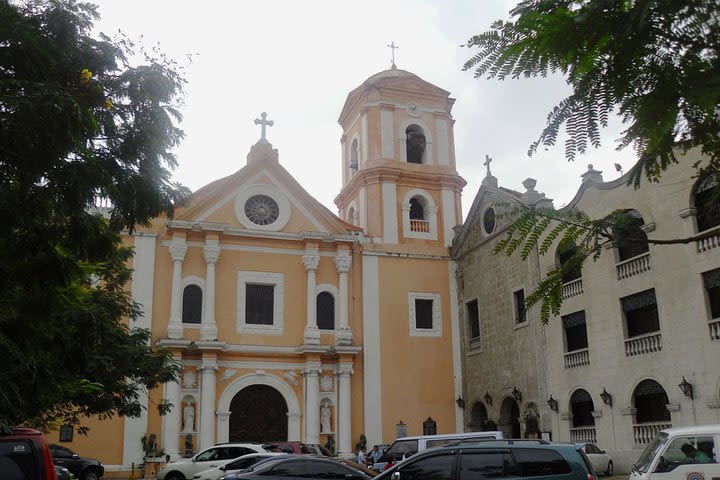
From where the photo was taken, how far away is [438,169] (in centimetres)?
3119

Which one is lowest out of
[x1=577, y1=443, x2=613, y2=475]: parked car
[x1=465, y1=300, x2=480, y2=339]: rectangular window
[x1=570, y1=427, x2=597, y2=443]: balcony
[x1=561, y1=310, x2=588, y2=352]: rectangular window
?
[x1=577, y1=443, x2=613, y2=475]: parked car

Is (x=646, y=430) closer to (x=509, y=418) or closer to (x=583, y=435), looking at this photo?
(x=583, y=435)

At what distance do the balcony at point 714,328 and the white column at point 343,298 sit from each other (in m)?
13.6

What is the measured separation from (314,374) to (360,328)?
2.64 meters

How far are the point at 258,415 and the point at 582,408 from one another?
450 inches

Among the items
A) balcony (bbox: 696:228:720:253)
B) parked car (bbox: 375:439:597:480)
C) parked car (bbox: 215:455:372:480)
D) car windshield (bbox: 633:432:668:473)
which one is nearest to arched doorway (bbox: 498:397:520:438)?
balcony (bbox: 696:228:720:253)

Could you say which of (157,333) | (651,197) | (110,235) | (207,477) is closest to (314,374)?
(157,333)

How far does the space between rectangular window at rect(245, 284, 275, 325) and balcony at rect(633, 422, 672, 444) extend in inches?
536

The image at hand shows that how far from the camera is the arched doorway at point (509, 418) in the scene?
2584 cm

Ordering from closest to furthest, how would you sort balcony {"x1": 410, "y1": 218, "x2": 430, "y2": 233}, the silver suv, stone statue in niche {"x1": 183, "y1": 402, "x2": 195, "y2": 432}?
1. the silver suv
2. stone statue in niche {"x1": 183, "y1": 402, "x2": 195, "y2": 432}
3. balcony {"x1": 410, "y1": 218, "x2": 430, "y2": 233}

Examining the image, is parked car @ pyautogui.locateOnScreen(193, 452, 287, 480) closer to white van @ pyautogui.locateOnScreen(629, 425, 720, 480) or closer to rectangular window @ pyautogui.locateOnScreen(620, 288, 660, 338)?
white van @ pyautogui.locateOnScreen(629, 425, 720, 480)

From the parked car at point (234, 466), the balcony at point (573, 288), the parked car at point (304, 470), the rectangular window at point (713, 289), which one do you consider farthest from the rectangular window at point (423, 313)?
the parked car at point (304, 470)

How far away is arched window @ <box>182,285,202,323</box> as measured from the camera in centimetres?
2719

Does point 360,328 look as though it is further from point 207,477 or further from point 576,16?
point 576,16
